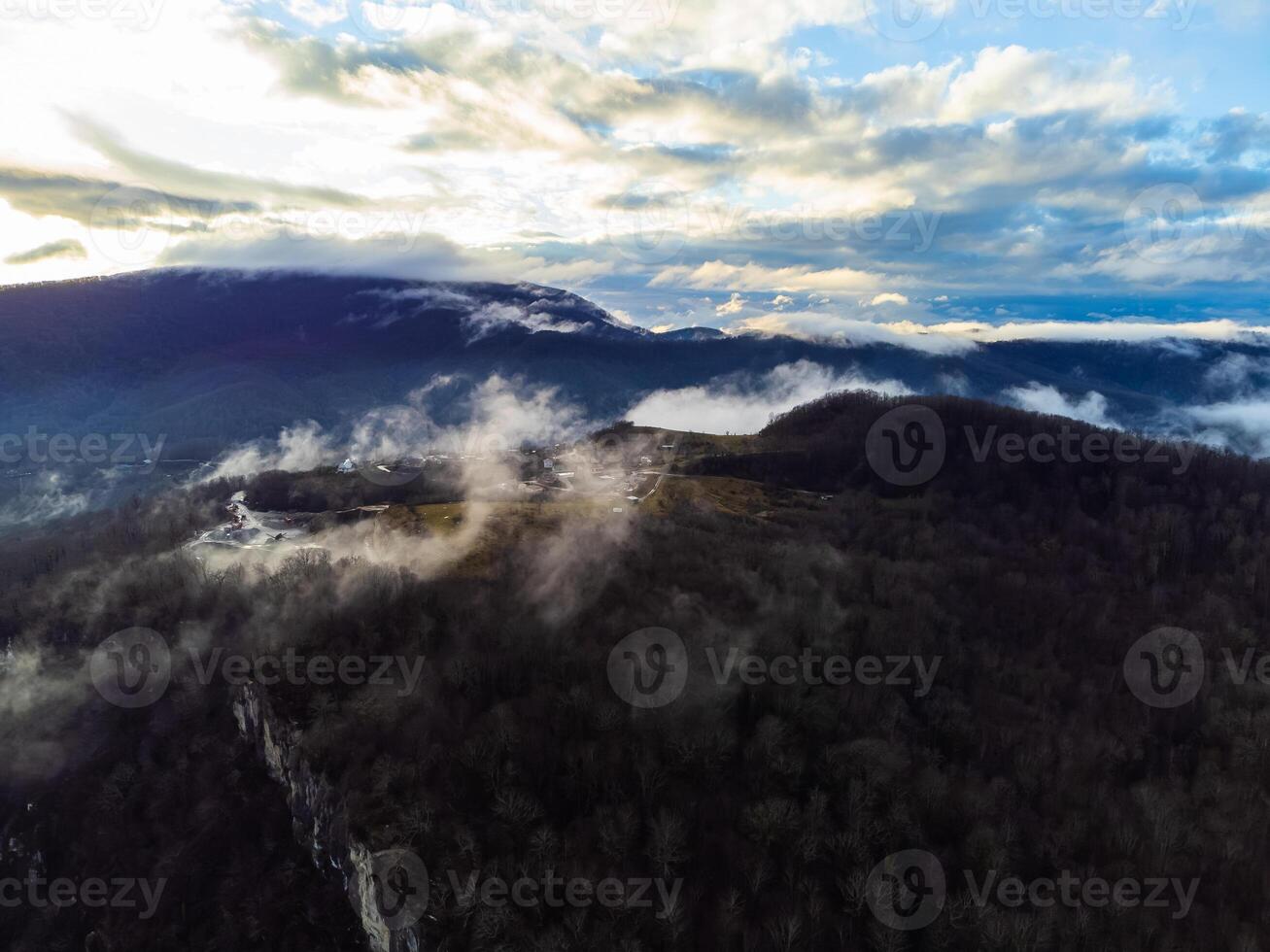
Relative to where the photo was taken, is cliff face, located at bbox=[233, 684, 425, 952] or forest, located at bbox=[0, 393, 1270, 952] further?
forest, located at bbox=[0, 393, 1270, 952]

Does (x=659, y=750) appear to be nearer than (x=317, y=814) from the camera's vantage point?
Yes

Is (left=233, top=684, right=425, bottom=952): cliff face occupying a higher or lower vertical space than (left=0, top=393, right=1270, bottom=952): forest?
lower

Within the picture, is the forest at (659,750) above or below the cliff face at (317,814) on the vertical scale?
above

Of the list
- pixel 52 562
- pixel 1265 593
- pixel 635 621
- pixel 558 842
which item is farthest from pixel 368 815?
pixel 1265 593

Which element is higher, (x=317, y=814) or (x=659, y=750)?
(x=659, y=750)

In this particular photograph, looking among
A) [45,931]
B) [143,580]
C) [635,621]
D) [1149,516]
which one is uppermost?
[1149,516]

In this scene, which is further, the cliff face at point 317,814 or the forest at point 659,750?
the forest at point 659,750

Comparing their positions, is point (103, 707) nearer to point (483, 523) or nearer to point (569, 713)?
point (483, 523)

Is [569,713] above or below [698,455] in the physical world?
below
